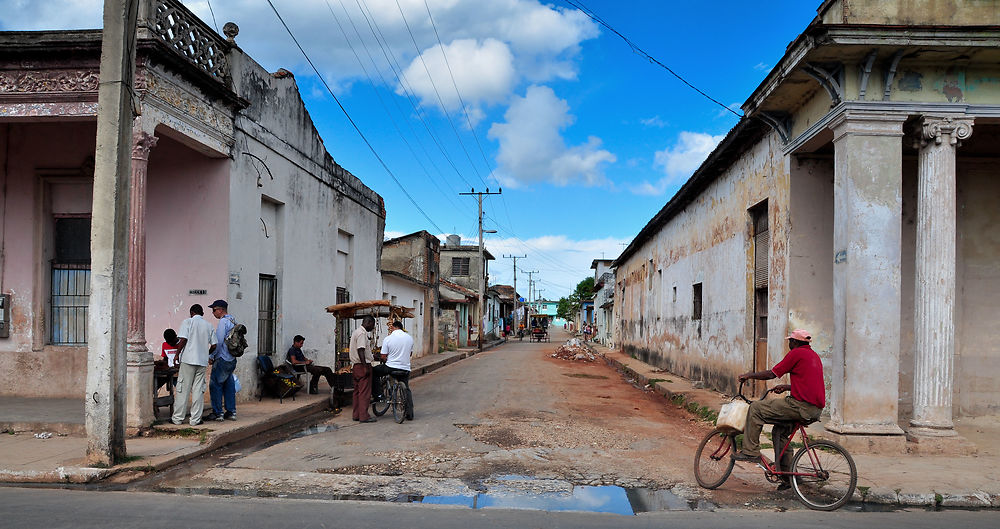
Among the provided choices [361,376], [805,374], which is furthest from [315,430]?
[805,374]

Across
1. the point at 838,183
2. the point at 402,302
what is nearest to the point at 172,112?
the point at 838,183

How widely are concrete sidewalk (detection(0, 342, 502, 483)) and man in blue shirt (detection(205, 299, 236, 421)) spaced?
0.27 m

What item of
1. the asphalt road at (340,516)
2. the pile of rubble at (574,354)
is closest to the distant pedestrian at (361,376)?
the asphalt road at (340,516)

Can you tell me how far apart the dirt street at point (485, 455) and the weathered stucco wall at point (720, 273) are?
2120mm

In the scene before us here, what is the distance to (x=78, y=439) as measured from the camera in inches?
336

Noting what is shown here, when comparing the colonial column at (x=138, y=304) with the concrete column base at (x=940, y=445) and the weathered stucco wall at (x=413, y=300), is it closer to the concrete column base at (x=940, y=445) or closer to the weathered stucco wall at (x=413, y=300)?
the concrete column base at (x=940, y=445)

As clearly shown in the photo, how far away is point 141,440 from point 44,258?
5.25 m

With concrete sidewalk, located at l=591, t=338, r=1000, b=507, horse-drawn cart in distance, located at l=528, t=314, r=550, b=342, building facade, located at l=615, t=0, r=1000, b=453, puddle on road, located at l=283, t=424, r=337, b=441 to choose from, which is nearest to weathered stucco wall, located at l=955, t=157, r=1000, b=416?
building facade, located at l=615, t=0, r=1000, b=453

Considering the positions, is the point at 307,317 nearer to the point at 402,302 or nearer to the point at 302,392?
the point at 302,392

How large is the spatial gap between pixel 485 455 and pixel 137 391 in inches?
176

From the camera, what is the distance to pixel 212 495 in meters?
6.29

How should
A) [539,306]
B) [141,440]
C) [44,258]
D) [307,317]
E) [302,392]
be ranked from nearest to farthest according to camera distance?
[141,440]
[44,258]
[302,392]
[307,317]
[539,306]

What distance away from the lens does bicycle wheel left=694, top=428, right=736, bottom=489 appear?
22.0 feet

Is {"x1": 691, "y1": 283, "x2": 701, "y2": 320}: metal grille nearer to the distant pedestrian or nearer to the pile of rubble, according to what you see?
the distant pedestrian
